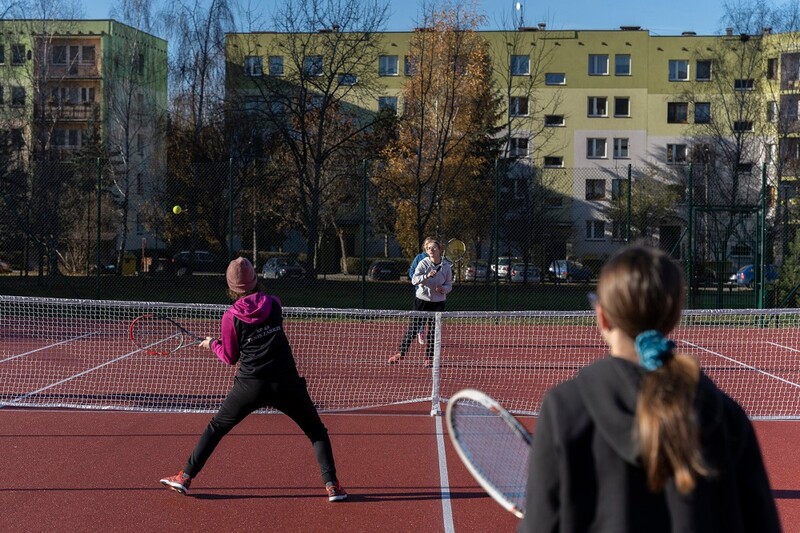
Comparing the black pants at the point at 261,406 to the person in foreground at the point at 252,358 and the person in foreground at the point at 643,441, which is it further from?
the person in foreground at the point at 643,441

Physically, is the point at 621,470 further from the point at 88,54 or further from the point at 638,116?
the point at 638,116

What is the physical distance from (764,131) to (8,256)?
95.5ft

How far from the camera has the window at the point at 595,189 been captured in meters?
21.8

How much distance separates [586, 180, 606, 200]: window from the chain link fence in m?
0.07

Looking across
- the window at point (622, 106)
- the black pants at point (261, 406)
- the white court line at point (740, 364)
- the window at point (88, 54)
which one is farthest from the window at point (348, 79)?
the window at point (622, 106)

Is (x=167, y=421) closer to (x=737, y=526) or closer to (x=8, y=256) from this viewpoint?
(x=737, y=526)

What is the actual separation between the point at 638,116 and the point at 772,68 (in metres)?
12.7

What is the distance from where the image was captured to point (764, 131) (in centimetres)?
3731

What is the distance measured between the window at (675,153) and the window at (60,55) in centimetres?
3151

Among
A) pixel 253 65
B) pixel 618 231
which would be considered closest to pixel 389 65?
pixel 253 65

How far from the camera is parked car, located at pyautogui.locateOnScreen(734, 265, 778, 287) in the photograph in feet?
67.1

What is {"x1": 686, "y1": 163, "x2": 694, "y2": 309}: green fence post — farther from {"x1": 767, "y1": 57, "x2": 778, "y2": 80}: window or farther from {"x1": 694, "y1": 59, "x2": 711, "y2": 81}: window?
{"x1": 694, "y1": 59, "x2": 711, "y2": 81}: window

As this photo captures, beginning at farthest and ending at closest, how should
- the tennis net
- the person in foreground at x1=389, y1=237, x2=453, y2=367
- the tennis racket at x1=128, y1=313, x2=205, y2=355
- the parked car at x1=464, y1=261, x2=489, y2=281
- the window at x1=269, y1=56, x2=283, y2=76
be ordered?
the window at x1=269, y1=56, x2=283, y2=76, the parked car at x1=464, y1=261, x2=489, y2=281, the tennis racket at x1=128, y1=313, x2=205, y2=355, the person in foreground at x1=389, y1=237, x2=453, y2=367, the tennis net

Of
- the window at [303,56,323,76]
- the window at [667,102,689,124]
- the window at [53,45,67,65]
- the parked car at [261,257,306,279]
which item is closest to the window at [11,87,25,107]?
the window at [53,45,67,65]
